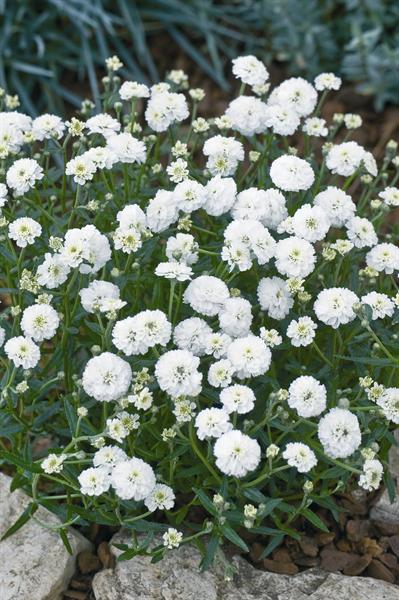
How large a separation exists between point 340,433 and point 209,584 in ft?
1.85

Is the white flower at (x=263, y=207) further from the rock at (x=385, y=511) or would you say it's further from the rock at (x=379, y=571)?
the rock at (x=379, y=571)

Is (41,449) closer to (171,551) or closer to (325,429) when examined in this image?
(171,551)

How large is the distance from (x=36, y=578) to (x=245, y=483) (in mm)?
594

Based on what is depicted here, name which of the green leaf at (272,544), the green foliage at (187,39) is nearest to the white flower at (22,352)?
the green leaf at (272,544)

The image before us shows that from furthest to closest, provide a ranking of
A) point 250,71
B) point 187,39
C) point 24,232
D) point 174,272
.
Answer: point 187,39
point 250,71
point 24,232
point 174,272

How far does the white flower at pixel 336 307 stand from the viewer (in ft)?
7.72

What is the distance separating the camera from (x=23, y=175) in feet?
8.28

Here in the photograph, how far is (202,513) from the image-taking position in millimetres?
2754

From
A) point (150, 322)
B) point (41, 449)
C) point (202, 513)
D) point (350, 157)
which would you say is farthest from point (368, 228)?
point (41, 449)

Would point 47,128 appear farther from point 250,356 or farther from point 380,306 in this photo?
point 380,306

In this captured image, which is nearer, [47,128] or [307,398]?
[307,398]

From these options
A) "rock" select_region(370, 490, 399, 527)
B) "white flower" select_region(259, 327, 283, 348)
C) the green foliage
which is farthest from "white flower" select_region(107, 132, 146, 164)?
the green foliage

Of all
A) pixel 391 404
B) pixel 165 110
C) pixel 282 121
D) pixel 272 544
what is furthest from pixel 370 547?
pixel 165 110

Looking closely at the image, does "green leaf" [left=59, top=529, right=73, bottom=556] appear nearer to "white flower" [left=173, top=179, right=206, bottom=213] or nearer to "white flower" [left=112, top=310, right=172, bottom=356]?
"white flower" [left=112, top=310, right=172, bottom=356]
